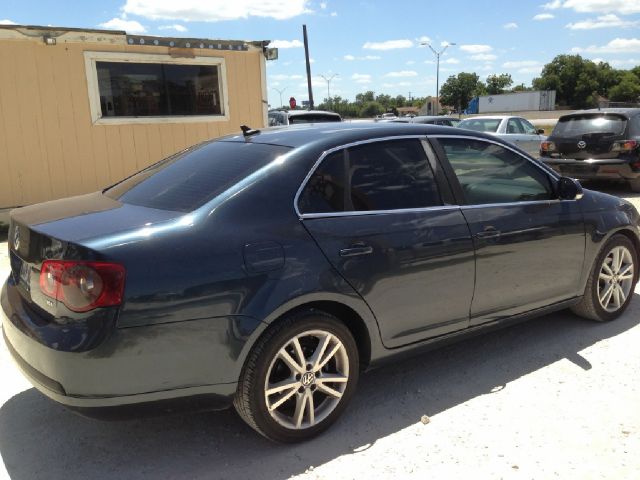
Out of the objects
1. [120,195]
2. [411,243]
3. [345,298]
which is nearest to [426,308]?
[411,243]

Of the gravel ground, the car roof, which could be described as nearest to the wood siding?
the gravel ground

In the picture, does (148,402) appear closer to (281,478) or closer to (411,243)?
(281,478)

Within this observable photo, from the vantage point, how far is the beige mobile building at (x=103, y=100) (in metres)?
8.52

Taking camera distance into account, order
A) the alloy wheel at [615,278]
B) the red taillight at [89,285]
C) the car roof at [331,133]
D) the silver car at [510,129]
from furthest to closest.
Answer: the silver car at [510,129] < the alloy wheel at [615,278] < the car roof at [331,133] < the red taillight at [89,285]

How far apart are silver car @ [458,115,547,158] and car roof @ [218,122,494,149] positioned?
10.4 metres

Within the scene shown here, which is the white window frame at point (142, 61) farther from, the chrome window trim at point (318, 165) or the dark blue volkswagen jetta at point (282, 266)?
the chrome window trim at point (318, 165)

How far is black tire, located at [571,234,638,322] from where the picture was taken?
4.22 meters

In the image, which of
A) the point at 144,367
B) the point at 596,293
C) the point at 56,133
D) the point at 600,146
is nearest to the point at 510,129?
the point at 600,146

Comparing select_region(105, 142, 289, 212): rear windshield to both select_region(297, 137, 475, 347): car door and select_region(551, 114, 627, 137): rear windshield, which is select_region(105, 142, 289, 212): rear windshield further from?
select_region(551, 114, 627, 137): rear windshield

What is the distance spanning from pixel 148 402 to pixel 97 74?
7926 mm

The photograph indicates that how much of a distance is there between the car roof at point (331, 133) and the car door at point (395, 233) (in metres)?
0.05

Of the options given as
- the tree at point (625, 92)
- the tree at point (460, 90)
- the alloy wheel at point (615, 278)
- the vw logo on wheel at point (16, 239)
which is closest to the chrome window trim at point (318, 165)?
the vw logo on wheel at point (16, 239)

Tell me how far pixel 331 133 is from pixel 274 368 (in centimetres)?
130

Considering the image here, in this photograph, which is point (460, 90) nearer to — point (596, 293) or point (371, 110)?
point (371, 110)
